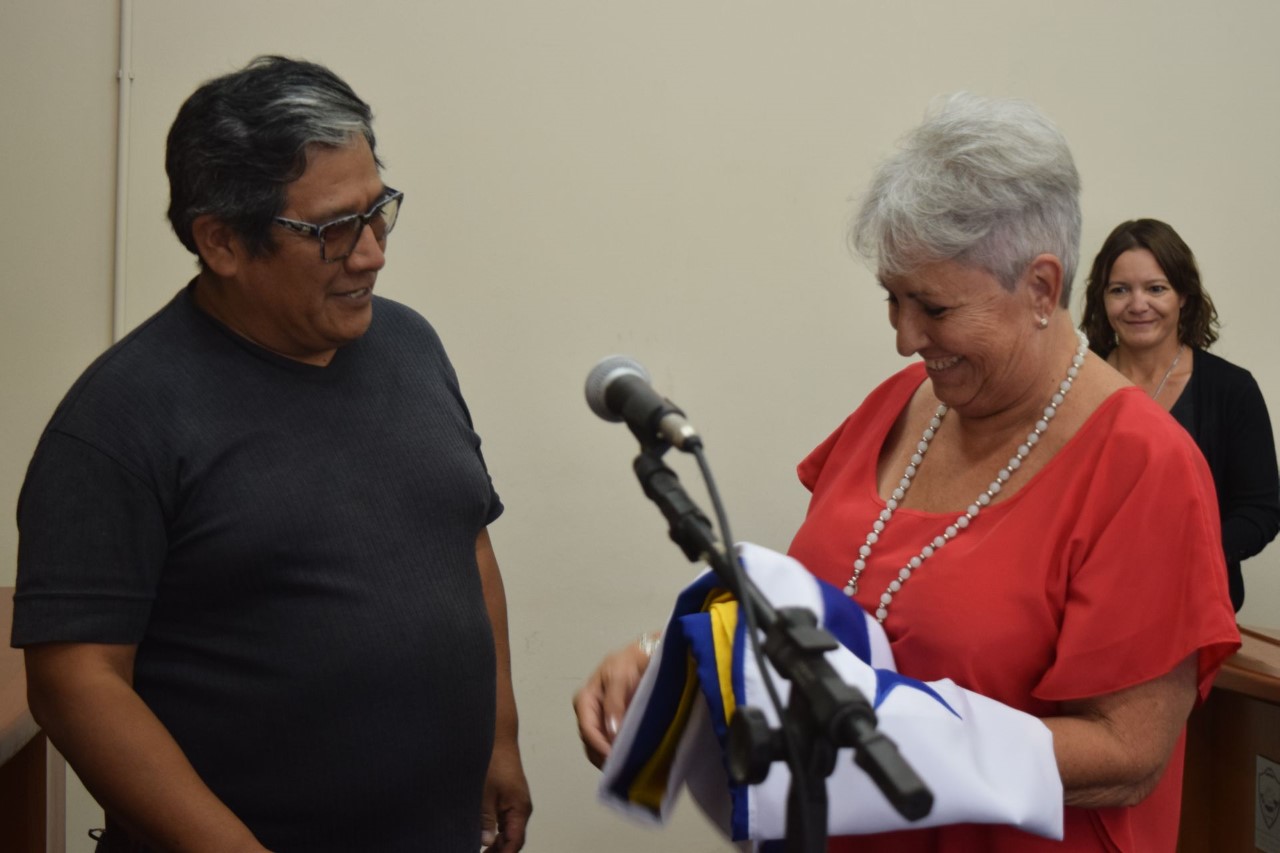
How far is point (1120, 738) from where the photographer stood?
50.6 inches

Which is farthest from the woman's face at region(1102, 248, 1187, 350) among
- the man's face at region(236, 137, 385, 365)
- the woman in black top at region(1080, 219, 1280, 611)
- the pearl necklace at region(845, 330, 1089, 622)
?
the man's face at region(236, 137, 385, 365)

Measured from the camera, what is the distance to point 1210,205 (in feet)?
11.7

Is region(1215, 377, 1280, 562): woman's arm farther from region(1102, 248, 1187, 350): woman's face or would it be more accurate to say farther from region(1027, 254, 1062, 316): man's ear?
region(1027, 254, 1062, 316): man's ear

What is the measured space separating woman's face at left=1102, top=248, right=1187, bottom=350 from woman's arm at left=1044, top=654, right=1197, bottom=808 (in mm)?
2102

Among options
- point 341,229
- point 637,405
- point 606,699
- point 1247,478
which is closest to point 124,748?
point 606,699

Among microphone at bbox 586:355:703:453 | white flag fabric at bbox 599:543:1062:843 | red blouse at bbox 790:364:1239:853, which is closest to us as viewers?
microphone at bbox 586:355:703:453

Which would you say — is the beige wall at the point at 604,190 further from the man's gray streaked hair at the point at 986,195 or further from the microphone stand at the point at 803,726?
the microphone stand at the point at 803,726

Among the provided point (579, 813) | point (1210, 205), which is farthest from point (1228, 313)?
point (579, 813)

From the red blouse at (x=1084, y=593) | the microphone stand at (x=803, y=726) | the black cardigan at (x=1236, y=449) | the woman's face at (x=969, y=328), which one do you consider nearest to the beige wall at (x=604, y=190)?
the black cardigan at (x=1236, y=449)

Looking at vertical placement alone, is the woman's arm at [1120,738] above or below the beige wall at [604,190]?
below

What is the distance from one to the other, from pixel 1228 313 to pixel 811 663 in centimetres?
318

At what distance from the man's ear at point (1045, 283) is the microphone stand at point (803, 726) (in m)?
0.64

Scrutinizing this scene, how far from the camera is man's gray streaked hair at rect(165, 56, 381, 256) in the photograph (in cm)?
147

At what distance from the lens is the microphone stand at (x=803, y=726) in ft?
2.63
